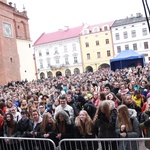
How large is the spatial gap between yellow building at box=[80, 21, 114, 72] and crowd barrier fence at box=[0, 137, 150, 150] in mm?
52752

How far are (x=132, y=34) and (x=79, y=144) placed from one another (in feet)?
173

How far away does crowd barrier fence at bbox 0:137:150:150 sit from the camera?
4320 millimetres

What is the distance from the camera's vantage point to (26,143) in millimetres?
5312

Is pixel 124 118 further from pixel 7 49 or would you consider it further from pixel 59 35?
pixel 59 35

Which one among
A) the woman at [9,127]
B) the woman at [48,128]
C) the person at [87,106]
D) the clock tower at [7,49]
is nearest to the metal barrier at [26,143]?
the woman at [9,127]

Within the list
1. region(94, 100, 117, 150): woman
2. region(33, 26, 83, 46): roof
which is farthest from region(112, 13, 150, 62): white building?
region(94, 100, 117, 150): woman

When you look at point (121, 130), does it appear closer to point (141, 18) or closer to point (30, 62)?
point (30, 62)

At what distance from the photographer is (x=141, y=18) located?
53406 millimetres

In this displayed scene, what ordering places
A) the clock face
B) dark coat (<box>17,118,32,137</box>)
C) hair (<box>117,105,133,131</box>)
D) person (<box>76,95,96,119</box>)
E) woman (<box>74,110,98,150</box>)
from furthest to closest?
the clock face < person (<box>76,95,96,119</box>) < dark coat (<box>17,118,32,137</box>) < woman (<box>74,110,98,150</box>) < hair (<box>117,105,133,131</box>)

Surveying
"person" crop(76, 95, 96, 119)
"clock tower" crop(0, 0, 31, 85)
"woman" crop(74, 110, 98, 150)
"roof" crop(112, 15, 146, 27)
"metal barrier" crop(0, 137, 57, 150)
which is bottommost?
"metal barrier" crop(0, 137, 57, 150)

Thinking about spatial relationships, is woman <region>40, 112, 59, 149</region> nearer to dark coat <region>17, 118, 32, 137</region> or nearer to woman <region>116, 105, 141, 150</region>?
dark coat <region>17, 118, 32, 137</region>

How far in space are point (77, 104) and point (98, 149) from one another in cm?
247

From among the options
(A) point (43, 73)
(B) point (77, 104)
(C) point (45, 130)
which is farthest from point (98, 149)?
(A) point (43, 73)

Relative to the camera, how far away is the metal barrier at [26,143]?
4.93m
